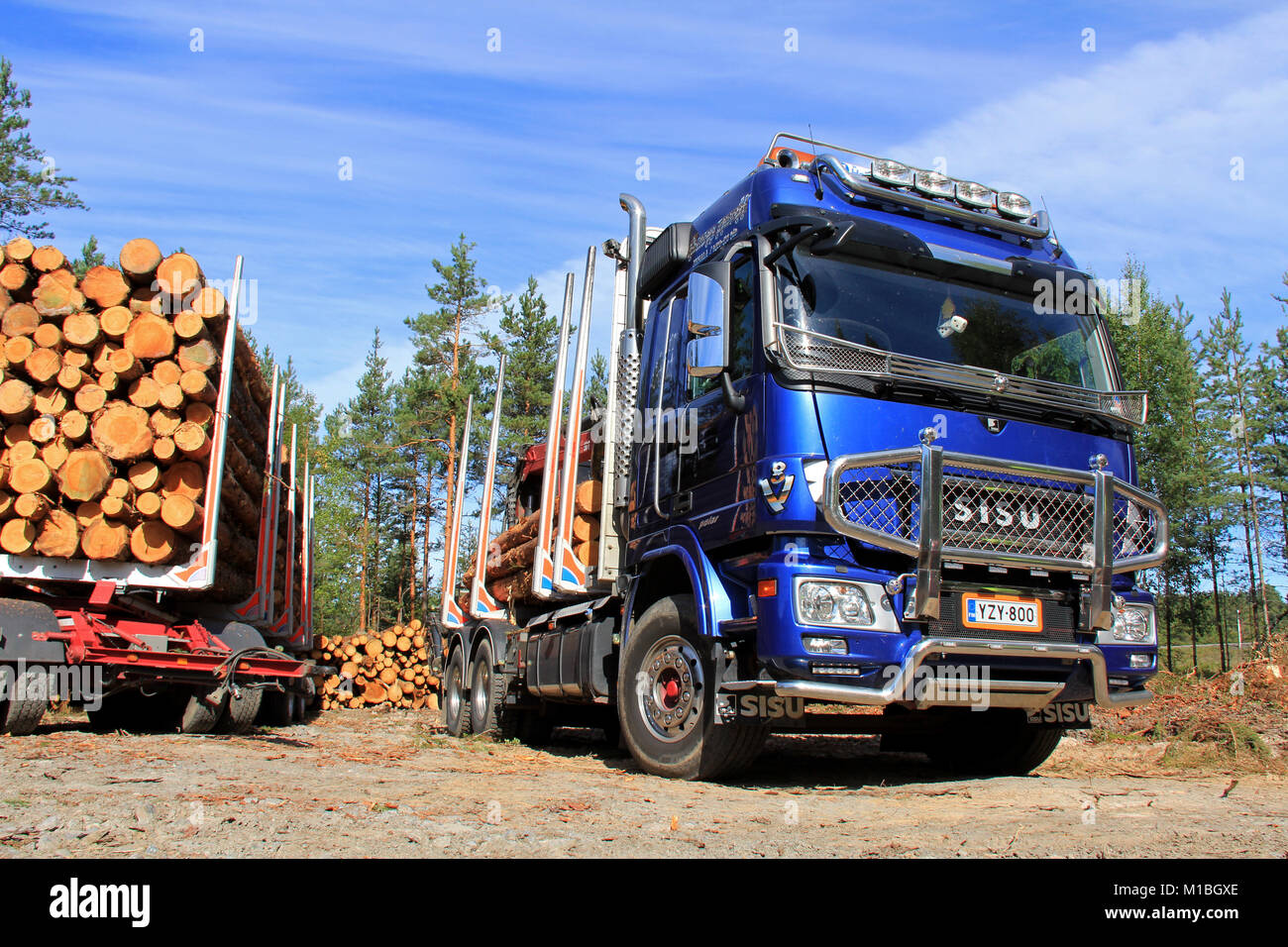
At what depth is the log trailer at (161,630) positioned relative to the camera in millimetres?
7004

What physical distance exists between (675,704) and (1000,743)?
243cm

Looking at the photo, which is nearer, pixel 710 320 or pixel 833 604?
pixel 833 604

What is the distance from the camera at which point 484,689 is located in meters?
9.79

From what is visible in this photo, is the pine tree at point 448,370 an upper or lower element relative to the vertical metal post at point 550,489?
upper

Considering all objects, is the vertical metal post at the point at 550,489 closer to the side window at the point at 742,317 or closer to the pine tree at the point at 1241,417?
the side window at the point at 742,317

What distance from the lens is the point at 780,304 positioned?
5195mm

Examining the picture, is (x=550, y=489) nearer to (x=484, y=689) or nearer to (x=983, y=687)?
(x=484, y=689)

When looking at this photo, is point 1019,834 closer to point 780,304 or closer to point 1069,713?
point 1069,713

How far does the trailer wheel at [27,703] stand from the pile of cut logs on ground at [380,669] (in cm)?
963

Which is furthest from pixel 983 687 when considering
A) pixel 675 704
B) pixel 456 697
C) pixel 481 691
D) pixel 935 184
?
pixel 456 697

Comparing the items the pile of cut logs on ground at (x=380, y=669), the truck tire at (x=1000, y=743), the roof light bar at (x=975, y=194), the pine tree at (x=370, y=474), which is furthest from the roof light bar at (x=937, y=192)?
the pine tree at (x=370, y=474)

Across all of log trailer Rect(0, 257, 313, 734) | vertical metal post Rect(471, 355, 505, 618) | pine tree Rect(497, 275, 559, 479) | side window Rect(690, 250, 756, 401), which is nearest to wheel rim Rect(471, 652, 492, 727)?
vertical metal post Rect(471, 355, 505, 618)

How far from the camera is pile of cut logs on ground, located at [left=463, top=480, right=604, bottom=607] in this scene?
7.62 m
